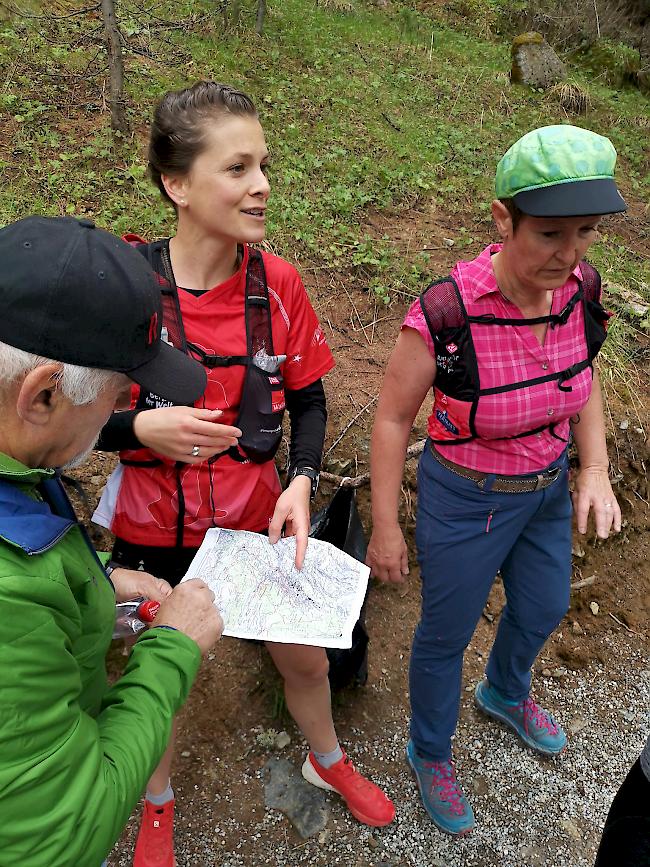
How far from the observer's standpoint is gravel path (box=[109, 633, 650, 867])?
2.51 meters

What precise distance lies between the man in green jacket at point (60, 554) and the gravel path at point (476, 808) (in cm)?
159

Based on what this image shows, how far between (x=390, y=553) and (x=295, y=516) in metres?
0.39

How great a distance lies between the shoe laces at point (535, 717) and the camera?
291 cm

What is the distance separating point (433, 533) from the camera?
2.22 m

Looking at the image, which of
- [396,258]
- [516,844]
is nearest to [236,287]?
[516,844]

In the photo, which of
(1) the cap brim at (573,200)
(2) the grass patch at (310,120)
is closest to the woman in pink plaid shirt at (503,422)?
(1) the cap brim at (573,200)

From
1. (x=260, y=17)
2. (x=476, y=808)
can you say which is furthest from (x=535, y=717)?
(x=260, y=17)

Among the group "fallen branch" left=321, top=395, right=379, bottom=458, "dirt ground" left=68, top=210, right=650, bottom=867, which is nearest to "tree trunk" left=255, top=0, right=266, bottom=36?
"dirt ground" left=68, top=210, right=650, bottom=867

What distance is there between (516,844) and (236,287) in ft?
8.17

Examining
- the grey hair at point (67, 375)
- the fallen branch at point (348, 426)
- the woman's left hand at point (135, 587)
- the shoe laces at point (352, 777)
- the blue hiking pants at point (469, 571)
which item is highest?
the grey hair at point (67, 375)

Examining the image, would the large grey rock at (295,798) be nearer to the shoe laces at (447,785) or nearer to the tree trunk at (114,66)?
the shoe laces at (447,785)

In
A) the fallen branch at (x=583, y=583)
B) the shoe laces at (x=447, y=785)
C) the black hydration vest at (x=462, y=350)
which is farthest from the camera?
the fallen branch at (x=583, y=583)

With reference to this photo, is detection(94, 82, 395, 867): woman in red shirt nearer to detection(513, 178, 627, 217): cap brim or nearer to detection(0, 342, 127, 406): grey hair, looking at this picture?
detection(0, 342, 127, 406): grey hair

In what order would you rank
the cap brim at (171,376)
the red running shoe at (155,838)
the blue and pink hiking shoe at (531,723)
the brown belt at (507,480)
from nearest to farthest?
the cap brim at (171,376)
the brown belt at (507,480)
the red running shoe at (155,838)
the blue and pink hiking shoe at (531,723)
